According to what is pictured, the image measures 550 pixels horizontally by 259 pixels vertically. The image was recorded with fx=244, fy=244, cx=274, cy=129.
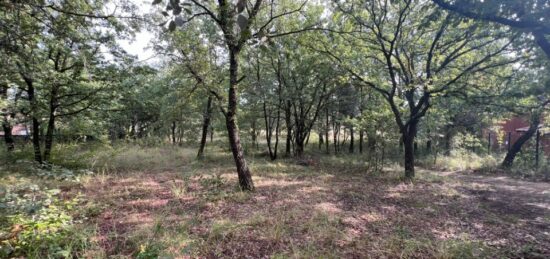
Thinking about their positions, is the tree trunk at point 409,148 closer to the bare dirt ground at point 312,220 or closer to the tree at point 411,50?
the tree at point 411,50

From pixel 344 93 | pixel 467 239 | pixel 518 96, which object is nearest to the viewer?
pixel 467 239

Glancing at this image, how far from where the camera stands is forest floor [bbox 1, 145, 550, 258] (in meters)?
2.98

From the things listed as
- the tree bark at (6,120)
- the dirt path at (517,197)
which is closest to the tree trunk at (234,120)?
the dirt path at (517,197)

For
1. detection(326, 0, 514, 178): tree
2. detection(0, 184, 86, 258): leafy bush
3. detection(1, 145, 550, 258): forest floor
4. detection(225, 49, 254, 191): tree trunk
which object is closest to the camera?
detection(0, 184, 86, 258): leafy bush

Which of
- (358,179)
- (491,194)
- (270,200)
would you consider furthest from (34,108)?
(491,194)

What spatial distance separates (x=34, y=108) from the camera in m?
7.33

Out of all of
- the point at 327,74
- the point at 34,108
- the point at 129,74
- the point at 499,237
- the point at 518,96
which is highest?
the point at 327,74

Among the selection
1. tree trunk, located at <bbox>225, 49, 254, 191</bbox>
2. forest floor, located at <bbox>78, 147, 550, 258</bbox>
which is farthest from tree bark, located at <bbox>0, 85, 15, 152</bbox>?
tree trunk, located at <bbox>225, 49, 254, 191</bbox>

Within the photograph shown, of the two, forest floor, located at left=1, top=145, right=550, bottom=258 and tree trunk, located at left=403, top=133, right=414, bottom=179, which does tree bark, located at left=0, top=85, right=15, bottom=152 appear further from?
tree trunk, located at left=403, top=133, right=414, bottom=179

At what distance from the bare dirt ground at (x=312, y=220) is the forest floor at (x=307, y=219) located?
0.02 meters

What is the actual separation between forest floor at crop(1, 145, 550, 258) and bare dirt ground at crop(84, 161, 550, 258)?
2 centimetres

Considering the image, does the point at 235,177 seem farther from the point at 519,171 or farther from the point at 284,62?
the point at 519,171

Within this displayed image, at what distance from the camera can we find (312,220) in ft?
13.0

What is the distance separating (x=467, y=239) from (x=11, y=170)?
10822 mm
